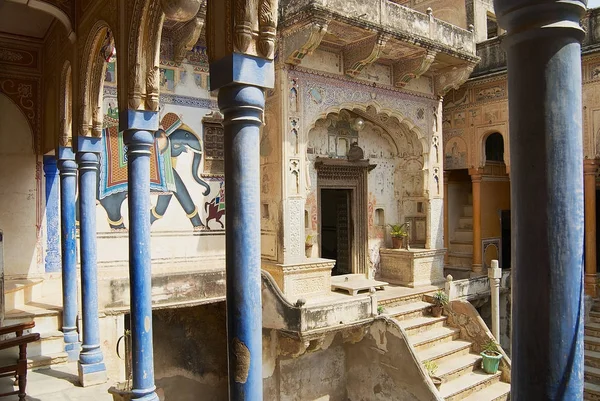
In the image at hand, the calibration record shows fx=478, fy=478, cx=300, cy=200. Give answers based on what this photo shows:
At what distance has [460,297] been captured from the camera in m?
11.9

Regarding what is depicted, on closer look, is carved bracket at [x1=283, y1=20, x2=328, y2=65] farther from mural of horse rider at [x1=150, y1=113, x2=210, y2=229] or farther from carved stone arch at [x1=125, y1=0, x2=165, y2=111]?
carved stone arch at [x1=125, y1=0, x2=165, y2=111]

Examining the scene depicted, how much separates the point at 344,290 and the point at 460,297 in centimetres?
301

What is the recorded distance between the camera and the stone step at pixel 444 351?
9805 millimetres

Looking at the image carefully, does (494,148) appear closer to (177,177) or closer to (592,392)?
(592,392)

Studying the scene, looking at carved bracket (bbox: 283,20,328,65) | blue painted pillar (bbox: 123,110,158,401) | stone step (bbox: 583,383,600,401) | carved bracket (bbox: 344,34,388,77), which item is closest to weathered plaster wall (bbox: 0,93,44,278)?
blue painted pillar (bbox: 123,110,158,401)

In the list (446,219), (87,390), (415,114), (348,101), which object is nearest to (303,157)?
(348,101)

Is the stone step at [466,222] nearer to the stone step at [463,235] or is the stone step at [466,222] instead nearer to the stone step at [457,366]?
the stone step at [463,235]

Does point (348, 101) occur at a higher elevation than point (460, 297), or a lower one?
higher

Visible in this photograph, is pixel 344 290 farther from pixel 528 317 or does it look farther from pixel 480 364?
pixel 528 317

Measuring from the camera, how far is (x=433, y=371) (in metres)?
9.28

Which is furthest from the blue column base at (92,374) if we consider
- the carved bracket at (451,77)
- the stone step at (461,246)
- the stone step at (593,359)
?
the stone step at (461,246)

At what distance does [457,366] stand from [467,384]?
0.43 meters

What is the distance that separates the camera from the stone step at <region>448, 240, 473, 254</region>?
52.2 ft

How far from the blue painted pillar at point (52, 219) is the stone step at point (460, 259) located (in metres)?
12.0
